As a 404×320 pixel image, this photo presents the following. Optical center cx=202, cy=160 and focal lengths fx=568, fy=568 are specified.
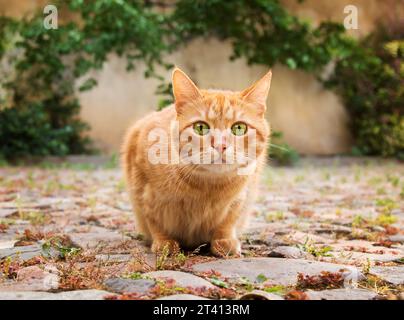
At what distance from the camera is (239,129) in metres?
2.64

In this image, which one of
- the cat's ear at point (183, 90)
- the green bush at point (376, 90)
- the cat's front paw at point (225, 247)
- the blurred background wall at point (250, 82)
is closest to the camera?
the cat's ear at point (183, 90)

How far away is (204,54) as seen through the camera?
10516mm

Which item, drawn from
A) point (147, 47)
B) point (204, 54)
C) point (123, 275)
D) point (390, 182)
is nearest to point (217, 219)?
point (123, 275)

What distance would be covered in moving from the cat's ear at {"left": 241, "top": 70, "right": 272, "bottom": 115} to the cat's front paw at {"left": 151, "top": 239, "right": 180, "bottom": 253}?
0.77 m

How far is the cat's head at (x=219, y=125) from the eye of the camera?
2.53 meters

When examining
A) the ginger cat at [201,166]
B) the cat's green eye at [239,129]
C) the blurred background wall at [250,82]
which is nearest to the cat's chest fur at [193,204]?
the ginger cat at [201,166]

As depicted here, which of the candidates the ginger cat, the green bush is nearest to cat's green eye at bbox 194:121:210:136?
the ginger cat

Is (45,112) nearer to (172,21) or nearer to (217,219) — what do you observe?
(172,21)

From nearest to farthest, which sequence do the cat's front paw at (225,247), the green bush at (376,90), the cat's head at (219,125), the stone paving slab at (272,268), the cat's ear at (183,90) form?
the stone paving slab at (272,268) → the cat's head at (219,125) → the cat's ear at (183,90) → the cat's front paw at (225,247) → the green bush at (376,90)

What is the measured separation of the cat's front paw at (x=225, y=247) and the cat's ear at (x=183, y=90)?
26.5 inches

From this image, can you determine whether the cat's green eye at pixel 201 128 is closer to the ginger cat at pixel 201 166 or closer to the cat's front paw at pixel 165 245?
the ginger cat at pixel 201 166

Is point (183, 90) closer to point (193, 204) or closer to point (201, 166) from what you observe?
point (201, 166)

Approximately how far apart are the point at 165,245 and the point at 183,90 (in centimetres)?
74

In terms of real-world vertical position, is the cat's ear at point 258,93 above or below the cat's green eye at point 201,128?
above
